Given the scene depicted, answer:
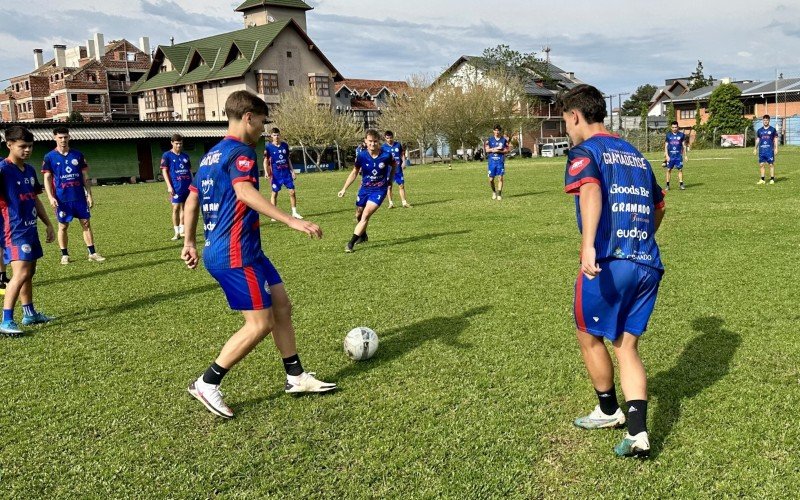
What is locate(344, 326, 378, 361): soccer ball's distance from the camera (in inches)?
215

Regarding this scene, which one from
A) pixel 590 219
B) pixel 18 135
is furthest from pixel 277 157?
pixel 590 219

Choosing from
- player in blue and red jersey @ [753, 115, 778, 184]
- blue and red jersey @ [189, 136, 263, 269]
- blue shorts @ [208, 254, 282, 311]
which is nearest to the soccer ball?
blue shorts @ [208, 254, 282, 311]

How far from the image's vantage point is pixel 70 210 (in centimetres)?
1094

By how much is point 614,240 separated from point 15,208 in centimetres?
640

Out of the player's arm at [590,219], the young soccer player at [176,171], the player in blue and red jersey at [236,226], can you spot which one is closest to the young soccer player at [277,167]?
the young soccer player at [176,171]

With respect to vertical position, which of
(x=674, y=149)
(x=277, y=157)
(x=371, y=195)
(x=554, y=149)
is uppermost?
(x=554, y=149)

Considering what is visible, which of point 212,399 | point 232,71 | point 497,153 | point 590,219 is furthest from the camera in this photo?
point 232,71

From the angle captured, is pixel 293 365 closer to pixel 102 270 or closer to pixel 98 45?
pixel 102 270

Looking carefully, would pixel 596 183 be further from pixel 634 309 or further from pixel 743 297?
pixel 743 297

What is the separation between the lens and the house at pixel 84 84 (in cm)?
7664

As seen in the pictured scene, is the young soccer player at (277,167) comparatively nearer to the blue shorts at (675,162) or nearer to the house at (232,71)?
the blue shorts at (675,162)

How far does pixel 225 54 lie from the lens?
6525 cm

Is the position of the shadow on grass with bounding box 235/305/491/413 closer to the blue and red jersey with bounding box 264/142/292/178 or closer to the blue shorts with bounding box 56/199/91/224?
the blue shorts with bounding box 56/199/91/224

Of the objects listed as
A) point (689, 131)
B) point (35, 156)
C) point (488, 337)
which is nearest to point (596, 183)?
point (488, 337)
